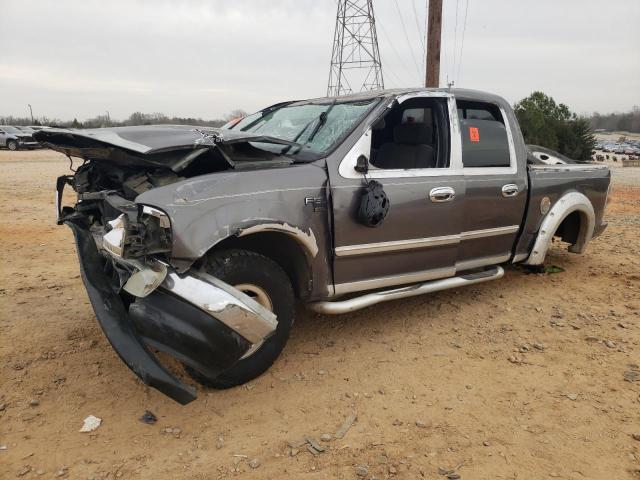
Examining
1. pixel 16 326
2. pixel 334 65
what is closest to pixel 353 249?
pixel 16 326

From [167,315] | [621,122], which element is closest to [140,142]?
[167,315]

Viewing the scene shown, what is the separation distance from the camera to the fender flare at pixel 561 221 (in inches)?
194

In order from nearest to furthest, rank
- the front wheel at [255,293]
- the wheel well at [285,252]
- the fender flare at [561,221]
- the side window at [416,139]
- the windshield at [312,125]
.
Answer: the front wheel at [255,293]
the wheel well at [285,252]
the windshield at [312,125]
the side window at [416,139]
the fender flare at [561,221]

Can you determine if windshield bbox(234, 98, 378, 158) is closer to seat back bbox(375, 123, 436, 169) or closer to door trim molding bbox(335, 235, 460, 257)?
seat back bbox(375, 123, 436, 169)

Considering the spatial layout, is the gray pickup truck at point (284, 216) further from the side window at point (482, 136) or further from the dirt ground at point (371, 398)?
the dirt ground at point (371, 398)

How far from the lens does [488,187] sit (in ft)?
14.1

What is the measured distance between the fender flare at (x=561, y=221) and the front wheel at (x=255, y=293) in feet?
9.19

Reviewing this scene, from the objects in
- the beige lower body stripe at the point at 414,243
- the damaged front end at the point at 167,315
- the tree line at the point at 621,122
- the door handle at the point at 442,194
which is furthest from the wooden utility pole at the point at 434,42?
the tree line at the point at 621,122

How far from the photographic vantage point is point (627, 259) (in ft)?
20.3

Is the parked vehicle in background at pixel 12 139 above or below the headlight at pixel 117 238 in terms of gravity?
below

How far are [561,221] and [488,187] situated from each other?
1.27 meters

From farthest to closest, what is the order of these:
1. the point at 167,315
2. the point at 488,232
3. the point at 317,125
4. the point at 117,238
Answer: the point at 488,232 < the point at 317,125 < the point at 117,238 < the point at 167,315

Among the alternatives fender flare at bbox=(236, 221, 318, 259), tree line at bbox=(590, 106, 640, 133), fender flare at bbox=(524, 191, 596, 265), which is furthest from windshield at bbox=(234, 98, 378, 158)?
tree line at bbox=(590, 106, 640, 133)

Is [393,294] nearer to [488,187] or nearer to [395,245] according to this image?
[395,245]
